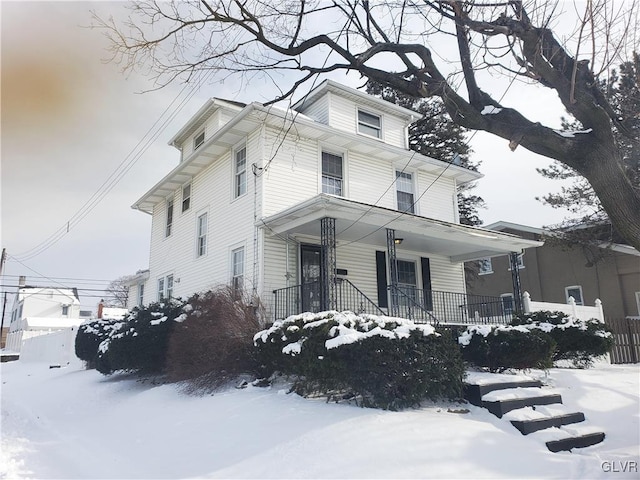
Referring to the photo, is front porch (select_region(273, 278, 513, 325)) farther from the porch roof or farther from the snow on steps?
the snow on steps

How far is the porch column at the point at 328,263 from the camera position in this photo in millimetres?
11102

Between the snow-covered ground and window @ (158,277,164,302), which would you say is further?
window @ (158,277,164,302)

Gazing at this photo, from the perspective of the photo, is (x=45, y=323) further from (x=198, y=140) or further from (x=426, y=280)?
(x=426, y=280)

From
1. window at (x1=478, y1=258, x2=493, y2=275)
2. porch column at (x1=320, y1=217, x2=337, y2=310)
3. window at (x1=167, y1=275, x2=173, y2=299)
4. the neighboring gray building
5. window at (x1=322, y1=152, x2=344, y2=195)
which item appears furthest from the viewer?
window at (x1=478, y1=258, x2=493, y2=275)

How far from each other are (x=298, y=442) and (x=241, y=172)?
33.3 feet

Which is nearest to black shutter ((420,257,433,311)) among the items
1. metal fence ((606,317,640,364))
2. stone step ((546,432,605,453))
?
metal fence ((606,317,640,364))

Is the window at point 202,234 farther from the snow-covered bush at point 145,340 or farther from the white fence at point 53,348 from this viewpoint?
the white fence at point 53,348

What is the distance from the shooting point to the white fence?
22000 mm

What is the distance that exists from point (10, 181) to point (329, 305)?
9745 mm

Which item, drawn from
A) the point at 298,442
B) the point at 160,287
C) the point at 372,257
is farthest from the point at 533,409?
the point at 160,287

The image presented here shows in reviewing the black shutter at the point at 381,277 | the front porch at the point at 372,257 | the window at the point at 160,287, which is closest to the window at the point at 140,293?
the window at the point at 160,287

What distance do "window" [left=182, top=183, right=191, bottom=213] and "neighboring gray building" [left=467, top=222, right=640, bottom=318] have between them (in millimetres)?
14210

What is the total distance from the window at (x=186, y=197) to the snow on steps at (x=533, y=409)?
1241 cm

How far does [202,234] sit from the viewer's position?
1614cm
